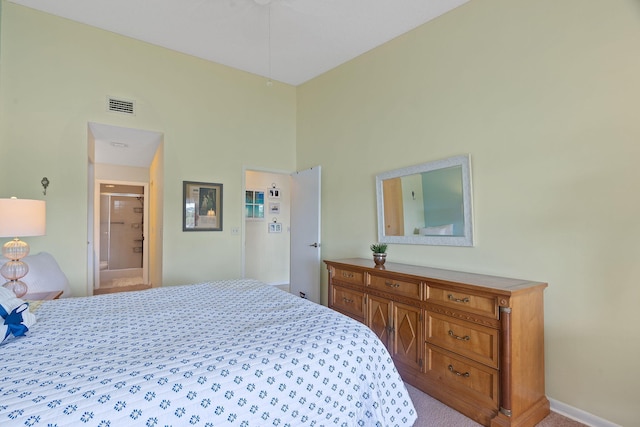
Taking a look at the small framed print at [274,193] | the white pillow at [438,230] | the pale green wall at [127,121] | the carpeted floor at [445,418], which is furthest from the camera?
the small framed print at [274,193]

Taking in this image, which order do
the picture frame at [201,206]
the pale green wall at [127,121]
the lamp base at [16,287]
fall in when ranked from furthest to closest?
the picture frame at [201,206] → the pale green wall at [127,121] → the lamp base at [16,287]

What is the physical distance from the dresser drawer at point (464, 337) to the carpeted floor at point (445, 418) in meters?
0.40

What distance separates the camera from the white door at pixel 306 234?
4.30 m

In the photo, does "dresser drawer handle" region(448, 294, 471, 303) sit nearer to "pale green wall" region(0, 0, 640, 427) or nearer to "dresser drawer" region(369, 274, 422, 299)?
"dresser drawer" region(369, 274, 422, 299)

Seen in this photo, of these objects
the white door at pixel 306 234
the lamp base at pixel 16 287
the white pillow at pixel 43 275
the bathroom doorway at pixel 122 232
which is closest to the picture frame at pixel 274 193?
the white door at pixel 306 234

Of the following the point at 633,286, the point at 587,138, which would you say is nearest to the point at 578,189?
the point at 587,138

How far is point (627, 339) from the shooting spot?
6.15 ft

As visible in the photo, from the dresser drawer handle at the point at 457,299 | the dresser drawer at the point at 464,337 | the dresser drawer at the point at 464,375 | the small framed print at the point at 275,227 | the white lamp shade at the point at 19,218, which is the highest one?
the white lamp shade at the point at 19,218

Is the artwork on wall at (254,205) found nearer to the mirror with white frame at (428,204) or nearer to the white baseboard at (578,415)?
the mirror with white frame at (428,204)

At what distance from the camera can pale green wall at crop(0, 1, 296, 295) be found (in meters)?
3.05

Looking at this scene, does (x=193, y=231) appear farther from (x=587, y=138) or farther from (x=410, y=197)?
(x=587, y=138)

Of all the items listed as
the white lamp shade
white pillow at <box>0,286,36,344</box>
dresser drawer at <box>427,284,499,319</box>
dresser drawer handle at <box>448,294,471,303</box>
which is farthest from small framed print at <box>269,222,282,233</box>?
white pillow at <box>0,286,36,344</box>

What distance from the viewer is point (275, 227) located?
6.00 metres

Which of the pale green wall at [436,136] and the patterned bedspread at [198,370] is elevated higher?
the pale green wall at [436,136]
